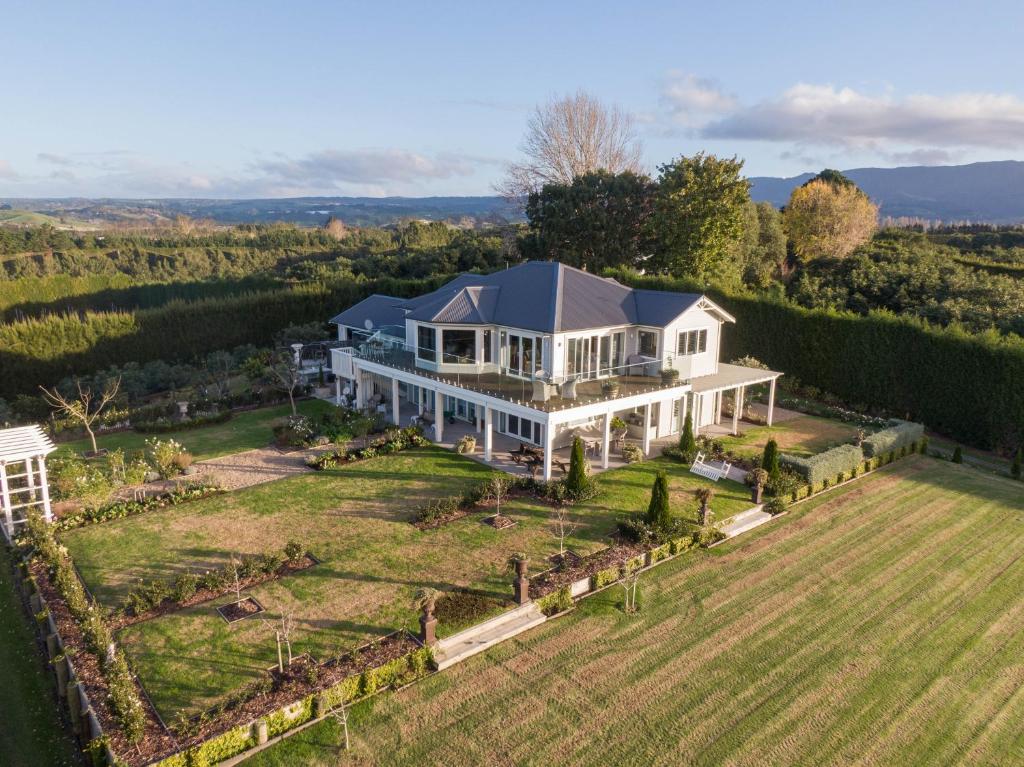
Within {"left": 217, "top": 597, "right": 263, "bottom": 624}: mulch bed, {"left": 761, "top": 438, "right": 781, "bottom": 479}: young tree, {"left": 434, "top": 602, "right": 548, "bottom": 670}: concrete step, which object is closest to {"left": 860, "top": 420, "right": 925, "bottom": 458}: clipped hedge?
{"left": 761, "top": 438, "right": 781, "bottom": 479}: young tree

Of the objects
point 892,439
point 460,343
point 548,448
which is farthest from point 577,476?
point 892,439

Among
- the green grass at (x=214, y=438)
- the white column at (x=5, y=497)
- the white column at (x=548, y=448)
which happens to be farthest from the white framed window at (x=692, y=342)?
the white column at (x=5, y=497)

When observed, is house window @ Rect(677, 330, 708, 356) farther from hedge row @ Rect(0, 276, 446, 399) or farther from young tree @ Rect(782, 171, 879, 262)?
young tree @ Rect(782, 171, 879, 262)

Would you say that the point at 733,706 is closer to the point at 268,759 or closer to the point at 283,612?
the point at 268,759

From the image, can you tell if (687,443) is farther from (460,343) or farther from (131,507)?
(131,507)

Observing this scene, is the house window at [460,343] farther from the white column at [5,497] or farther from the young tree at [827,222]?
the young tree at [827,222]

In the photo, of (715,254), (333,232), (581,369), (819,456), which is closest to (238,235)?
(333,232)

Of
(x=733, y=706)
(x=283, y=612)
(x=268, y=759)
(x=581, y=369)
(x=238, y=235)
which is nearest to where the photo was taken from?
(x=268, y=759)
